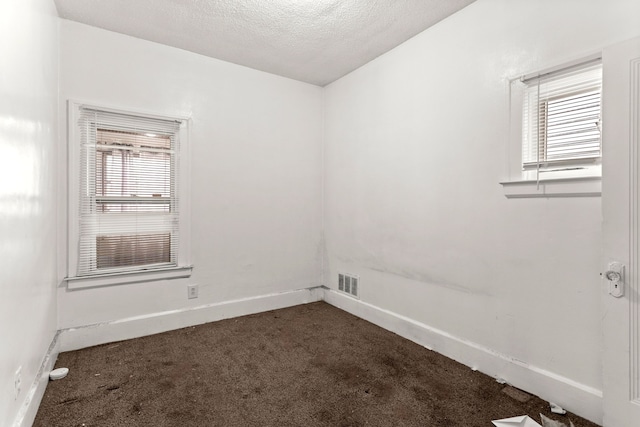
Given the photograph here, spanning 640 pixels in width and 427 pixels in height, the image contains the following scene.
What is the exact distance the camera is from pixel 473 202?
2.44m

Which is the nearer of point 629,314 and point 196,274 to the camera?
point 629,314

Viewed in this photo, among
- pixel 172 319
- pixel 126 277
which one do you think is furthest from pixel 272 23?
pixel 172 319

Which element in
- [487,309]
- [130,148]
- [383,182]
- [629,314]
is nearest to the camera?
[629,314]

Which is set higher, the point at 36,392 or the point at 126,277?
the point at 126,277

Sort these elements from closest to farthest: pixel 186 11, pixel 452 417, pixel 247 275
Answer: pixel 452 417, pixel 186 11, pixel 247 275

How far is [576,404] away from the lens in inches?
73.7

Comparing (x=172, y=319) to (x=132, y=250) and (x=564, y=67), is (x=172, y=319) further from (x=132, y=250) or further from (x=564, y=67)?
(x=564, y=67)

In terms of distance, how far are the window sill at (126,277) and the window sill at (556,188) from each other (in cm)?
289

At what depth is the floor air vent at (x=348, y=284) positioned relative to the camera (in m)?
3.64

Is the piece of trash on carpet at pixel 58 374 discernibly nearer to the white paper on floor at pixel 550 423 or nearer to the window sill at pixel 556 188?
the white paper on floor at pixel 550 423

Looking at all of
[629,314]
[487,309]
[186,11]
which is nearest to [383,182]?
[487,309]

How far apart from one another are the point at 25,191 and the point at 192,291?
1842 millimetres

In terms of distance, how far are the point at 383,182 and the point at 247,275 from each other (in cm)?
179

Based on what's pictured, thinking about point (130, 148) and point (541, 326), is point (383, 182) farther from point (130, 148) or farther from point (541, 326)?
point (130, 148)
